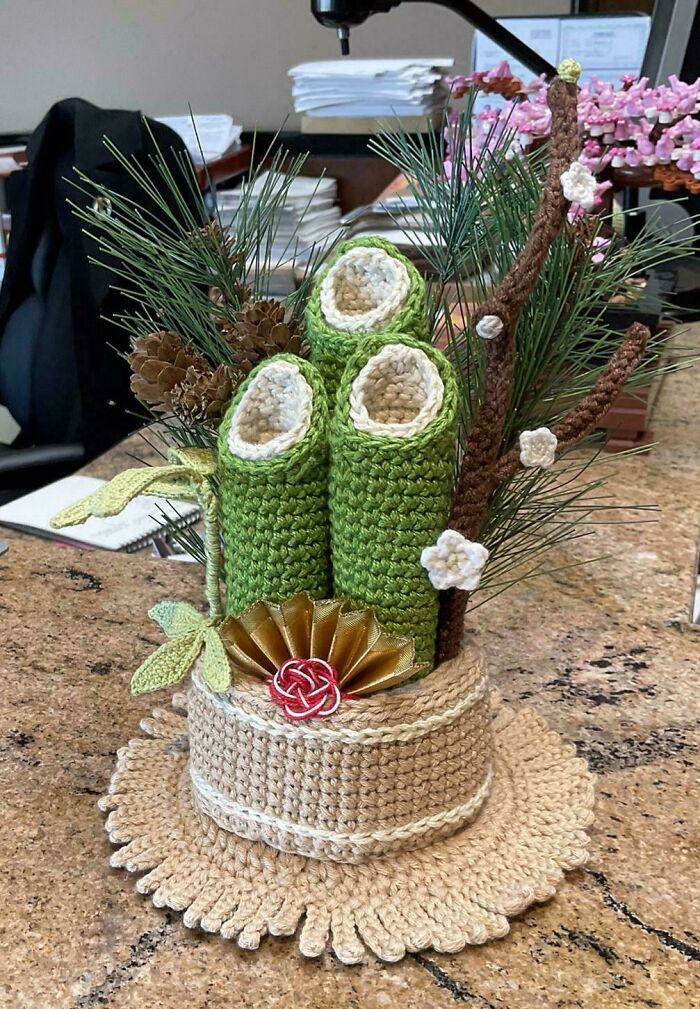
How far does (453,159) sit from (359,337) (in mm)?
143

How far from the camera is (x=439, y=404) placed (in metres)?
0.42

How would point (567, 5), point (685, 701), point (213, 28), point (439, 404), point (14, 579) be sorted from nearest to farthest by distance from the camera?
point (439, 404) → point (685, 701) → point (14, 579) → point (567, 5) → point (213, 28)

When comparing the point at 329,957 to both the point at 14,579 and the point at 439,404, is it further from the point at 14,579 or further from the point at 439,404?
the point at 14,579

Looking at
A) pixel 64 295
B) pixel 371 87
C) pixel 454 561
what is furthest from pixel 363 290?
pixel 371 87

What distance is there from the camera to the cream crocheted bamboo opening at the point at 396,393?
0.42 metres

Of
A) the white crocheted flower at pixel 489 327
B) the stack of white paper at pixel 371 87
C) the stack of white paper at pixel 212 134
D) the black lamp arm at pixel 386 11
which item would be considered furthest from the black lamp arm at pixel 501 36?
the stack of white paper at pixel 212 134

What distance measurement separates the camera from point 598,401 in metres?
0.45

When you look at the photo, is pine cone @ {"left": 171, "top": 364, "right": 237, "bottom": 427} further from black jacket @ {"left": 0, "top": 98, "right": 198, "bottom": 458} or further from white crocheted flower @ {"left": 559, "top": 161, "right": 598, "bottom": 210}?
black jacket @ {"left": 0, "top": 98, "right": 198, "bottom": 458}

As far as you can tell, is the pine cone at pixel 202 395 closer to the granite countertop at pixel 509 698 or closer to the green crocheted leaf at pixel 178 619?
the green crocheted leaf at pixel 178 619

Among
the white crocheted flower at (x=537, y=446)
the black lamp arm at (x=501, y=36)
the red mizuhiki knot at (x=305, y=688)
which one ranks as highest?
the black lamp arm at (x=501, y=36)

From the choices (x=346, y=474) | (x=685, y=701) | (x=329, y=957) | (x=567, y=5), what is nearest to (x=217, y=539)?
(x=346, y=474)

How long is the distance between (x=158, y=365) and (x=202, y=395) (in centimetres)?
2

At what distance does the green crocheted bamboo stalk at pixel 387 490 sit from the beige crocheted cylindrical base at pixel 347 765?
0.04 meters

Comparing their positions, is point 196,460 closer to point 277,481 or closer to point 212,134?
point 277,481
